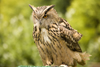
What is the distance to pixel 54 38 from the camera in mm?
3080

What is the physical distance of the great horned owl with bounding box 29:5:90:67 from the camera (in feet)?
9.73

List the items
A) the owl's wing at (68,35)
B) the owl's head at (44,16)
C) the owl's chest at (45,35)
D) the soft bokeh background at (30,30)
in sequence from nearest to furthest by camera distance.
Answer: the owl's head at (44,16) → the owl's chest at (45,35) → the owl's wing at (68,35) → the soft bokeh background at (30,30)

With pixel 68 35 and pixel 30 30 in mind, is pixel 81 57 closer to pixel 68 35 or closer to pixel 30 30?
pixel 68 35

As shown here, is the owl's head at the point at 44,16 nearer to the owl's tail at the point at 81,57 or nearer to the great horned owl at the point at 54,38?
the great horned owl at the point at 54,38

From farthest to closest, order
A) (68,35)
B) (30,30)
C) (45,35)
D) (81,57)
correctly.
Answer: (30,30), (81,57), (68,35), (45,35)

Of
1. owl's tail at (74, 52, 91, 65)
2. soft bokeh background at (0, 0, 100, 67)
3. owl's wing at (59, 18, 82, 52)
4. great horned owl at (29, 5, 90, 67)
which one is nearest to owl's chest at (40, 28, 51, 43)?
great horned owl at (29, 5, 90, 67)

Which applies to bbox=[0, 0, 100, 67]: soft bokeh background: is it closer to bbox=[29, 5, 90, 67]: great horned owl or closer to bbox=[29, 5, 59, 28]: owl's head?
bbox=[29, 5, 90, 67]: great horned owl

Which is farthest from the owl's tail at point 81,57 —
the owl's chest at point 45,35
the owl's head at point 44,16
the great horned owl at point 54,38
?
the owl's head at point 44,16

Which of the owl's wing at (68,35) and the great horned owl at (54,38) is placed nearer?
the great horned owl at (54,38)

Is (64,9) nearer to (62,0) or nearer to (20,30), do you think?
(62,0)

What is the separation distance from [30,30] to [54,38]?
462cm

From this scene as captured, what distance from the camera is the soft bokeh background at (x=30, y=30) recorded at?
738cm

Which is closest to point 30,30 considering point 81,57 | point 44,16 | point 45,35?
point 81,57

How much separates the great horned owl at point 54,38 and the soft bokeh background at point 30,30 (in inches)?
141
